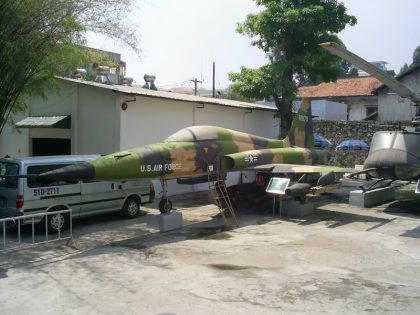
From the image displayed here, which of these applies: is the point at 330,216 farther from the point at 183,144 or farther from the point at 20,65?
the point at 20,65

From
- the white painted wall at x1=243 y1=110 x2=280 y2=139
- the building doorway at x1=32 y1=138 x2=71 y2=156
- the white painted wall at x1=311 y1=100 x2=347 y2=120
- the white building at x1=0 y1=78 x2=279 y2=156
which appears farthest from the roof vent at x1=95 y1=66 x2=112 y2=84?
the white painted wall at x1=311 y1=100 x2=347 y2=120

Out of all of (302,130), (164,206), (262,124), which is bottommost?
(164,206)

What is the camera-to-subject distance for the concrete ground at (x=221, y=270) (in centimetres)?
666

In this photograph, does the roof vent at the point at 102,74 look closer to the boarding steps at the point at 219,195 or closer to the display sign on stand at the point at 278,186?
the boarding steps at the point at 219,195

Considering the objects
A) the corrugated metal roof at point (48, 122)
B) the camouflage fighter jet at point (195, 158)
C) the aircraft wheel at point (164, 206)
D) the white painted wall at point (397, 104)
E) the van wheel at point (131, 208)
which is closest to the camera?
the camouflage fighter jet at point (195, 158)

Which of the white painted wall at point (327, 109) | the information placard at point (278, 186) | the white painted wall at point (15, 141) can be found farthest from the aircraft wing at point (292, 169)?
the white painted wall at point (327, 109)

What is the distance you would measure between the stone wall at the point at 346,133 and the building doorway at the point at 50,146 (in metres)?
16.3

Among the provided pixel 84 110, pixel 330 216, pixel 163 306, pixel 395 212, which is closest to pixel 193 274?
pixel 163 306

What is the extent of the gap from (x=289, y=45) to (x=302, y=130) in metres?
4.53

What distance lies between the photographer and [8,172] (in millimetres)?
11383

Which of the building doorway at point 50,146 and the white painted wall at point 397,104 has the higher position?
the white painted wall at point 397,104

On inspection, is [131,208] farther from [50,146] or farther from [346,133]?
[346,133]

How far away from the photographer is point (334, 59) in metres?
21.4

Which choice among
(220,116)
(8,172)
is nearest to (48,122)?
(8,172)
